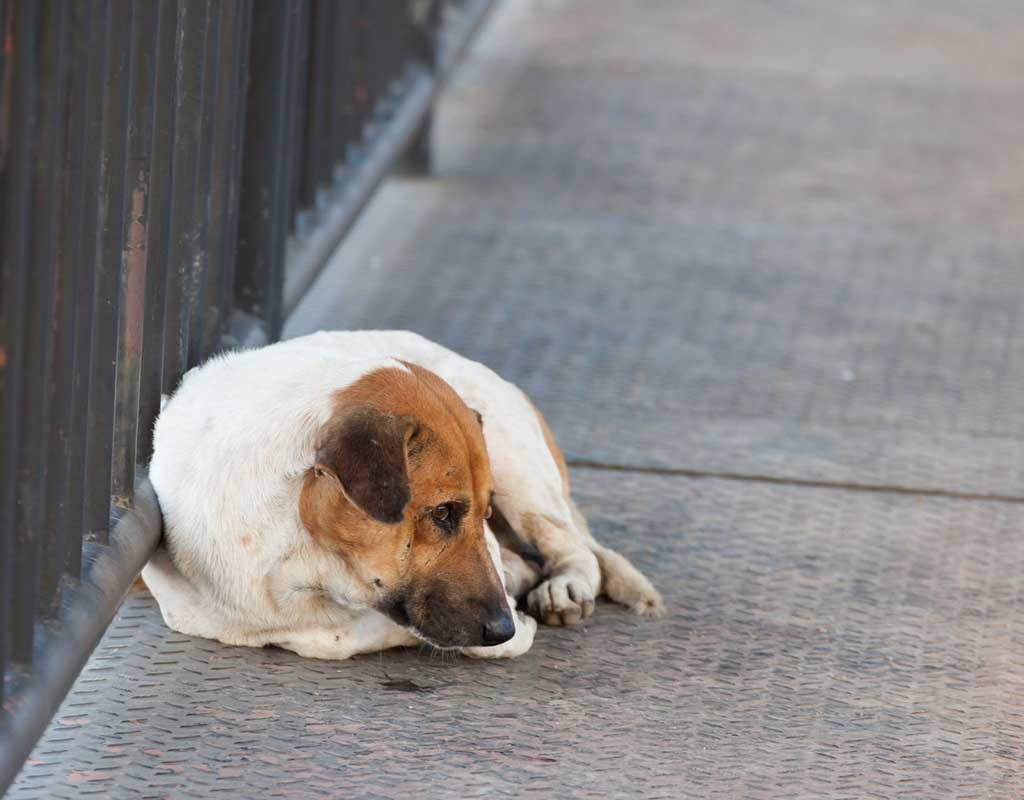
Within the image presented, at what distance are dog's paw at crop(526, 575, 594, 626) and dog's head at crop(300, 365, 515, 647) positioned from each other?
0.35 m

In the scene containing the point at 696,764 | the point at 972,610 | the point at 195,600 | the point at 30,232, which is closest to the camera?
the point at 30,232

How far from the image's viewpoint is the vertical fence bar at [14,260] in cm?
230

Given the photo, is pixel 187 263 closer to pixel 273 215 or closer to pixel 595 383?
pixel 273 215

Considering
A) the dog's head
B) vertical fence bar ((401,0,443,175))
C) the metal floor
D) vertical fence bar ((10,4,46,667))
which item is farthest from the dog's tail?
vertical fence bar ((401,0,443,175))

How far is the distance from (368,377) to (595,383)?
205 cm

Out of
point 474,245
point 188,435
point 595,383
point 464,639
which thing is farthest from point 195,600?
point 474,245

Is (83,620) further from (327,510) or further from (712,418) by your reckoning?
(712,418)

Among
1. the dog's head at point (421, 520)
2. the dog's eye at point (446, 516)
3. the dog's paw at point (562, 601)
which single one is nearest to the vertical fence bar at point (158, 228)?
the dog's head at point (421, 520)

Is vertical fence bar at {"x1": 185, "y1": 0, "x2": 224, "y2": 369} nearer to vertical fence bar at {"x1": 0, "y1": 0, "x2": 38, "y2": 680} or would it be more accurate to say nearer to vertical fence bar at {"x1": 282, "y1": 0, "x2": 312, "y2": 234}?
vertical fence bar at {"x1": 282, "y1": 0, "x2": 312, "y2": 234}

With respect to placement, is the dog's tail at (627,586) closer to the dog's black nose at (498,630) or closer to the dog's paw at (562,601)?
the dog's paw at (562,601)

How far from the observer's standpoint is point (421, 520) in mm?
3059

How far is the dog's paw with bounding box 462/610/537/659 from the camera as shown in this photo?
Result: 3.30m

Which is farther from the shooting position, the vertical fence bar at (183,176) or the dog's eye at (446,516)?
the vertical fence bar at (183,176)

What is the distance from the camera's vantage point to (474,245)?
248 inches
